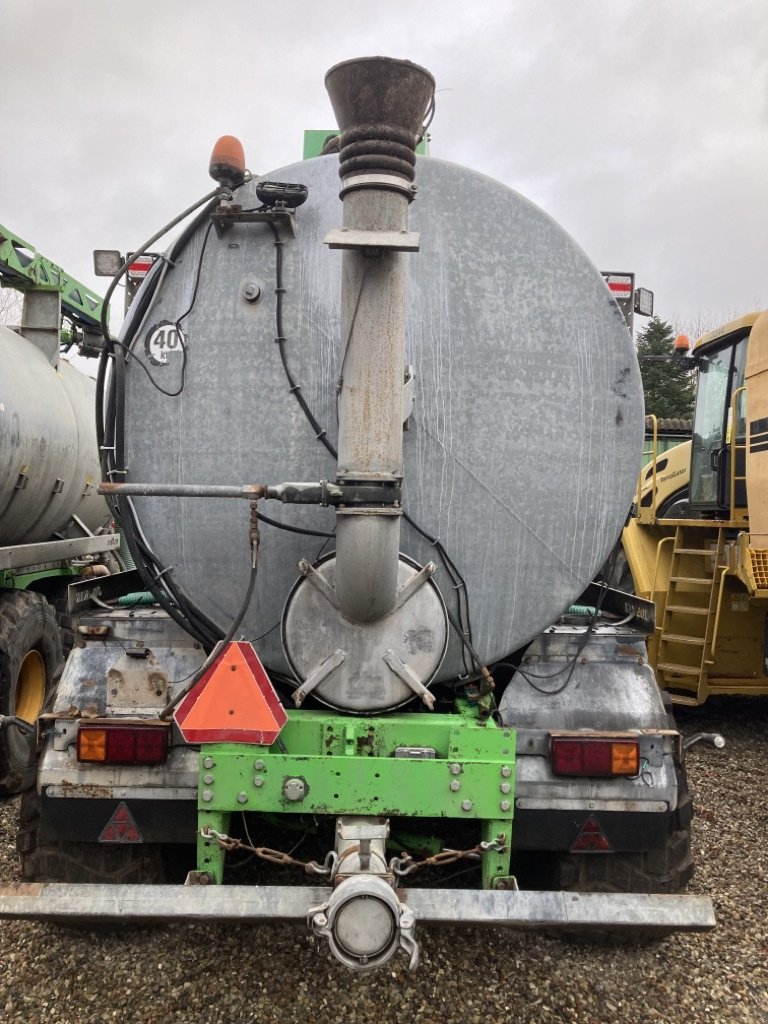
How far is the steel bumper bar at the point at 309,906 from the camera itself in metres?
2.07

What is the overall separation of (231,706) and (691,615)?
4.74 m

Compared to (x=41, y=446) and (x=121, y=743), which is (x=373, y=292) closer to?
(x=121, y=743)

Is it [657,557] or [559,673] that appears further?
[657,557]

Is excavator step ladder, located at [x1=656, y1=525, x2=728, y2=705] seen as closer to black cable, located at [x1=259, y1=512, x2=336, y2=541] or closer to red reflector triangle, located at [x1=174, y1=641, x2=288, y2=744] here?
black cable, located at [x1=259, y1=512, x2=336, y2=541]

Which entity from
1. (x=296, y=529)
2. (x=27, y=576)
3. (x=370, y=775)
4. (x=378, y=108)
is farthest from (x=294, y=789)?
(x=27, y=576)

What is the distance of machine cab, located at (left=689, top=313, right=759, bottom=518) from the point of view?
19.4 feet

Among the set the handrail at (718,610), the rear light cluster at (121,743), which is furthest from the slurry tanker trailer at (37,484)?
the handrail at (718,610)

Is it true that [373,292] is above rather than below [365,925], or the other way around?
above

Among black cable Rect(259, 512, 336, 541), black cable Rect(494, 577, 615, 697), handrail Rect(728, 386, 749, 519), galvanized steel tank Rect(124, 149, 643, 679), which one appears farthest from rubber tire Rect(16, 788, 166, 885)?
handrail Rect(728, 386, 749, 519)

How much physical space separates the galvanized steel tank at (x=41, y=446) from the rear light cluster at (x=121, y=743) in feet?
7.74

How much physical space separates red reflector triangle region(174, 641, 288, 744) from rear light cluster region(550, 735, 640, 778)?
88 cm

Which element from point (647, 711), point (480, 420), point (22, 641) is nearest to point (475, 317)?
point (480, 420)

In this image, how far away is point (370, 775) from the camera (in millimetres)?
2307

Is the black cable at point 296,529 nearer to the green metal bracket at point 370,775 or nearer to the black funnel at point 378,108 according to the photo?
the green metal bracket at point 370,775
